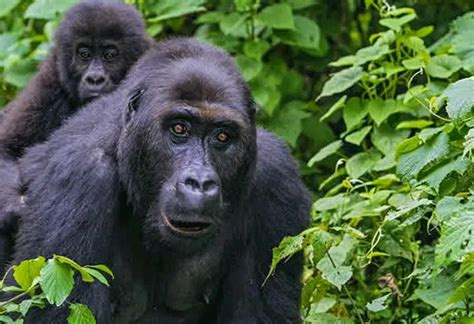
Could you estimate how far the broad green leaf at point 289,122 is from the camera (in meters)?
7.19

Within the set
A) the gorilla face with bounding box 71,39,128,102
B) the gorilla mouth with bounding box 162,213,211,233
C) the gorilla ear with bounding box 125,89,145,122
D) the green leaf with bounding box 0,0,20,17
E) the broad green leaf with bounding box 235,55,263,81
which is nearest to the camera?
the gorilla mouth with bounding box 162,213,211,233

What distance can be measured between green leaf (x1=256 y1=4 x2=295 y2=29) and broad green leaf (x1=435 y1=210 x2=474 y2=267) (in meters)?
3.01

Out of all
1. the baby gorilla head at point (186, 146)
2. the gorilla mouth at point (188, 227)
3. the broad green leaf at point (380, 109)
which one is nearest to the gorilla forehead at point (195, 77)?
the baby gorilla head at point (186, 146)

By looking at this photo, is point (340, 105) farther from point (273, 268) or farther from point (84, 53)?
point (273, 268)

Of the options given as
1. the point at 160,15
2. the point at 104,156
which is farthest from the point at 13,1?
the point at 104,156

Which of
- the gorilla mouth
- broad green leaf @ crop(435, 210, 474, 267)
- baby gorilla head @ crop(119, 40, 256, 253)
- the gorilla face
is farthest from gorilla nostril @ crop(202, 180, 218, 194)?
the gorilla face

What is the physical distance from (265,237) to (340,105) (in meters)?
1.41

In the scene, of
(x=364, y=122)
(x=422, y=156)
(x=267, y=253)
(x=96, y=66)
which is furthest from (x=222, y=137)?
(x=364, y=122)

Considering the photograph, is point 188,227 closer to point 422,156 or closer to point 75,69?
point 422,156

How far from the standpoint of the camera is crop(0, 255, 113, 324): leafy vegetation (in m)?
4.06

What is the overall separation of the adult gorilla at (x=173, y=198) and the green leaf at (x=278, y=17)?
6.91 ft

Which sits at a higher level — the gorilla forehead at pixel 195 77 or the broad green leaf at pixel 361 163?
the gorilla forehead at pixel 195 77

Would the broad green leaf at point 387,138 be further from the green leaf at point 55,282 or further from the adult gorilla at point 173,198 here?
the green leaf at point 55,282

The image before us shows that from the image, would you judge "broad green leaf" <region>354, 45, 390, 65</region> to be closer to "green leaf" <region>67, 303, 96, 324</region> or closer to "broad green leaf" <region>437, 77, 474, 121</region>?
"broad green leaf" <region>437, 77, 474, 121</region>
